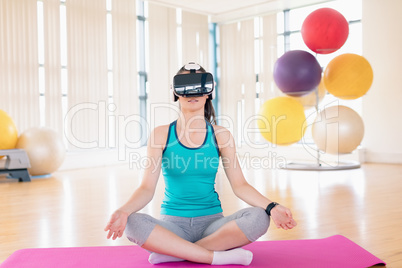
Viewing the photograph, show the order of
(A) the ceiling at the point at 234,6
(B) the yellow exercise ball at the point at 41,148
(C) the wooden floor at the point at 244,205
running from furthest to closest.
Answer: (A) the ceiling at the point at 234,6 < (B) the yellow exercise ball at the point at 41,148 < (C) the wooden floor at the point at 244,205

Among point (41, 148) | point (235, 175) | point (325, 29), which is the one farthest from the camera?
point (41, 148)

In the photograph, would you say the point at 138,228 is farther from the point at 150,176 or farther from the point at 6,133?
the point at 6,133

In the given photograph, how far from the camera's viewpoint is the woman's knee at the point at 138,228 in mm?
1700

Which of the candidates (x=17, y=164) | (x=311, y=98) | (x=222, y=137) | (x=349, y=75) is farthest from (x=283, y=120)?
(x=222, y=137)

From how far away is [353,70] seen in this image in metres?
4.84

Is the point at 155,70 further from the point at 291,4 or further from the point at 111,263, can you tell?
the point at 111,263

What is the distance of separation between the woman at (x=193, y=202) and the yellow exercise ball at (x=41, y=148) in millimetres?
3516

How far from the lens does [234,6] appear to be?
709 centimetres

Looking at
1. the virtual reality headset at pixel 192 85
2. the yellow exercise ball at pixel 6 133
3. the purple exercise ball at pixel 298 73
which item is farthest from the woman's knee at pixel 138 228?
the yellow exercise ball at pixel 6 133

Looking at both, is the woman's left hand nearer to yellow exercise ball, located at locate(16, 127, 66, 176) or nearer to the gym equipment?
the gym equipment

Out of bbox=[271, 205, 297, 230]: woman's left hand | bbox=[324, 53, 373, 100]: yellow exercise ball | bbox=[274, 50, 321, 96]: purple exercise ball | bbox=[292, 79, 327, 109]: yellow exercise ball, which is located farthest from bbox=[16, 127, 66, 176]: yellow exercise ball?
bbox=[271, 205, 297, 230]: woman's left hand

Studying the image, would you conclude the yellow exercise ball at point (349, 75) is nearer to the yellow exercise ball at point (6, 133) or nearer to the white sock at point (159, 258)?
the yellow exercise ball at point (6, 133)

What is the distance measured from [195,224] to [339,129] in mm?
3571

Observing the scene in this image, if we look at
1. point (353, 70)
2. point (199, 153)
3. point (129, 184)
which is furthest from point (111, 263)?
point (353, 70)
